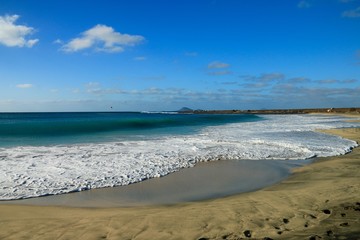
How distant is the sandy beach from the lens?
4.83 m

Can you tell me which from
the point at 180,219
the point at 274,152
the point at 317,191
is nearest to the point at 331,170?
the point at 317,191

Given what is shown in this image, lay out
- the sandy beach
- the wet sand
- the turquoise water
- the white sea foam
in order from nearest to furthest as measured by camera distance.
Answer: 1. the sandy beach
2. the wet sand
3. the white sea foam
4. the turquoise water

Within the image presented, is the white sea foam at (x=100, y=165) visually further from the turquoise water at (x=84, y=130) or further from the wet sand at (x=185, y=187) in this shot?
the turquoise water at (x=84, y=130)

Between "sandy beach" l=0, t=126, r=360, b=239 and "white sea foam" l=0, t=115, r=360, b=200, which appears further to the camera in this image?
"white sea foam" l=0, t=115, r=360, b=200

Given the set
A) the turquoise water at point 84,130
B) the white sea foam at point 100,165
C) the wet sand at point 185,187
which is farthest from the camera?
the turquoise water at point 84,130

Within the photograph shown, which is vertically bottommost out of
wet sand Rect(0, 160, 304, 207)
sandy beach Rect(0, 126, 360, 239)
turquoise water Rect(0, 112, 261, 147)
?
wet sand Rect(0, 160, 304, 207)

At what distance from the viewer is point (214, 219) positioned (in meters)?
5.47

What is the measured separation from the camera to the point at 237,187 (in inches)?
328

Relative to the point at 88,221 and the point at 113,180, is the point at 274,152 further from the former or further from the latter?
the point at 88,221

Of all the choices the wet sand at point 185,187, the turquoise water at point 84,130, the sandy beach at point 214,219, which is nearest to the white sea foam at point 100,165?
the wet sand at point 185,187

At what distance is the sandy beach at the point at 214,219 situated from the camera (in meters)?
4.83

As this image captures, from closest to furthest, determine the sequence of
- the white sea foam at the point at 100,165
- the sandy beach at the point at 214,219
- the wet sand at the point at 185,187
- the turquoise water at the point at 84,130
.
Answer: the sandy beach at the point at 214,219 < the wet sand at the point at 185,187 < the white sea foam at the point at 100,165 < the turquoise water at the point at 84,130

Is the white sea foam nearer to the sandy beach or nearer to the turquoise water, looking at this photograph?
the sandy beach

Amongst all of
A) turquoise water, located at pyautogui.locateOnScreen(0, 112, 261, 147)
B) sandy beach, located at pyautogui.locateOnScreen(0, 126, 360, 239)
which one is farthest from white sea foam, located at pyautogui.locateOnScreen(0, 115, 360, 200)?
turquoise water, located at pyautogui.locateOnScreen(0, 112, 261, 147)
